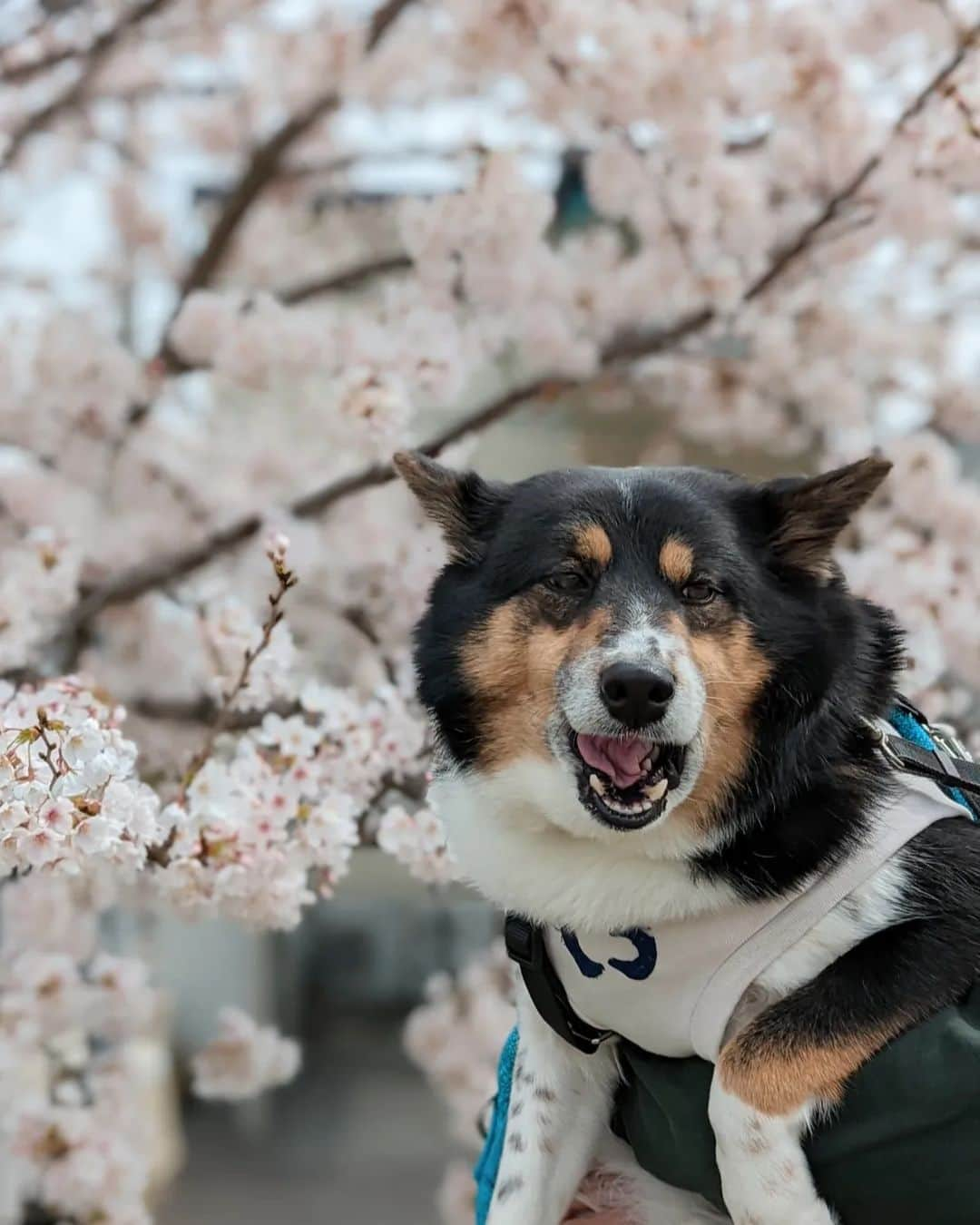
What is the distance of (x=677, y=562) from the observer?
1798 mm

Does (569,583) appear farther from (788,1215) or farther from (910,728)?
(788,1215)

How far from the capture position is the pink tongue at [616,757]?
1.73m

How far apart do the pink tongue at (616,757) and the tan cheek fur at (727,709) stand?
0.30 ft

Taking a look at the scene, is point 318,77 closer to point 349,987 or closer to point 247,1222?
point 247,1222

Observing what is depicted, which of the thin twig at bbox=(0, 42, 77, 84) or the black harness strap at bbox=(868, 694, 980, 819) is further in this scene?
the thin twig at bbox=(0, 42, 77, 84)

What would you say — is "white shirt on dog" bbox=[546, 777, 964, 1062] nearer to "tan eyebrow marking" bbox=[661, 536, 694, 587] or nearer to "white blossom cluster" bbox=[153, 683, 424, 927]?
"tan eyebrow marking" bbox=[661, 536, 694, 587]

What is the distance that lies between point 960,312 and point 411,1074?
8530 millimetres

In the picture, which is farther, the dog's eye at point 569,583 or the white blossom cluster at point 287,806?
the white blossom cluster at point 287,806

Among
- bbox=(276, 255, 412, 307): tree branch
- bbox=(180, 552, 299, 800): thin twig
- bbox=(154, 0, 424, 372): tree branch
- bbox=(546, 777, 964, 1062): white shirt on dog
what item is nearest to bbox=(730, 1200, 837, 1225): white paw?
bbox=(546, 777, 964, 1062): white shirt on dog

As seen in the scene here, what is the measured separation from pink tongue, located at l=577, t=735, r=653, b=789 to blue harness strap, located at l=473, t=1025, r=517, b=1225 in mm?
603

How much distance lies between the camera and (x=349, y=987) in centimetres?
1197

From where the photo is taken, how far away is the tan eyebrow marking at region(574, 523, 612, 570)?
5.97 ft

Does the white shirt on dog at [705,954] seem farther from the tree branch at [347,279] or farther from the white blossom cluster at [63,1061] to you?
the tree branch at [347,279]

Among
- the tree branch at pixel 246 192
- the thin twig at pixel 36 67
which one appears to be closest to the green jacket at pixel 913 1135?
the tree branch at pixel 246 192
